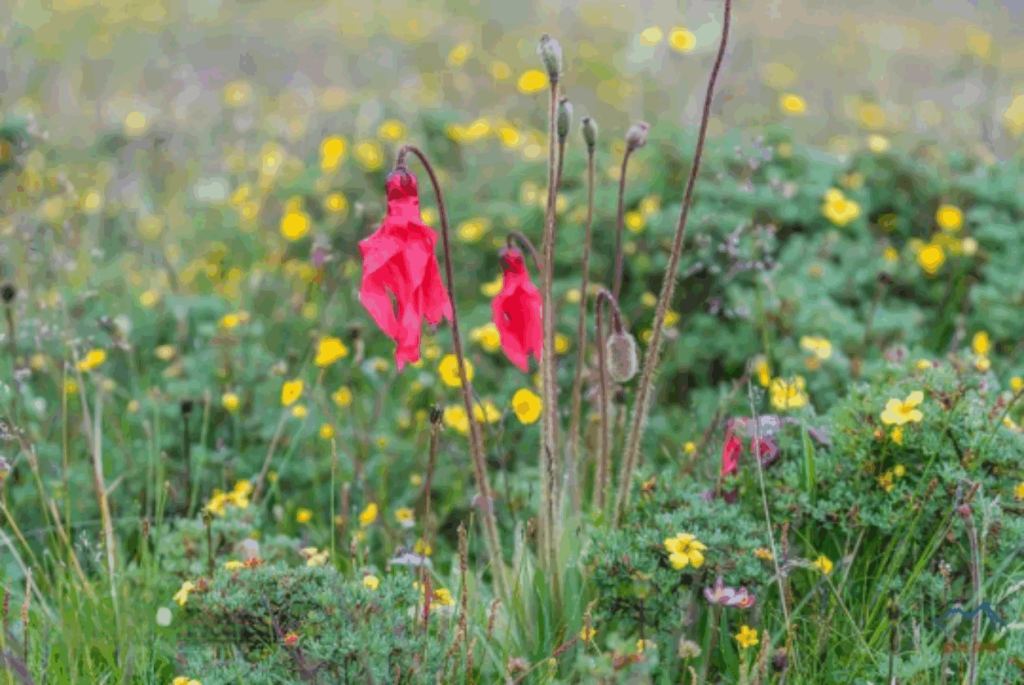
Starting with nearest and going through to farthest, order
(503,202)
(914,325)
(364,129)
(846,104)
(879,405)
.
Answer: (879,405) → (914,325) → (503,202) → (364,129) → (846,104)

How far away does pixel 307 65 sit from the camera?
23.4ft

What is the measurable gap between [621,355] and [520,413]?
56 cm

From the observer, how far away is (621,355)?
6.82ft

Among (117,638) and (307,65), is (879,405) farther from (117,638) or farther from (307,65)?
(307,65)

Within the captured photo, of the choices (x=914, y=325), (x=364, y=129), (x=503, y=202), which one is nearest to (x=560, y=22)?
(x=364, y=129)

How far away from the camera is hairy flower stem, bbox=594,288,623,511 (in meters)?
2.04

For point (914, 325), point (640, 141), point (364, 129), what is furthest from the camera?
point (364, 129)

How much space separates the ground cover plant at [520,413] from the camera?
189 centimetres

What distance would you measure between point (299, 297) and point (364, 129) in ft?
2.55

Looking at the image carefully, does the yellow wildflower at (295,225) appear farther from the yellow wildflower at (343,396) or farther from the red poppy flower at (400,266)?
the red poppy flower at (400,266)

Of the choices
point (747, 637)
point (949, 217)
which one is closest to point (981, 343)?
point (949, 217)

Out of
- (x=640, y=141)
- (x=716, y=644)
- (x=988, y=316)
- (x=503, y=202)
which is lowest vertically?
(x=716, y=644)

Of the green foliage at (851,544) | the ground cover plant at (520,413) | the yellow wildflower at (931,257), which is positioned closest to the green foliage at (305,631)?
the ground cover plant at (520,413)

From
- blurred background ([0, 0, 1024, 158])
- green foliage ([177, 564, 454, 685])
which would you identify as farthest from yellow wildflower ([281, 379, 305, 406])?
blurred background ([0, 0, 1024, 158])
